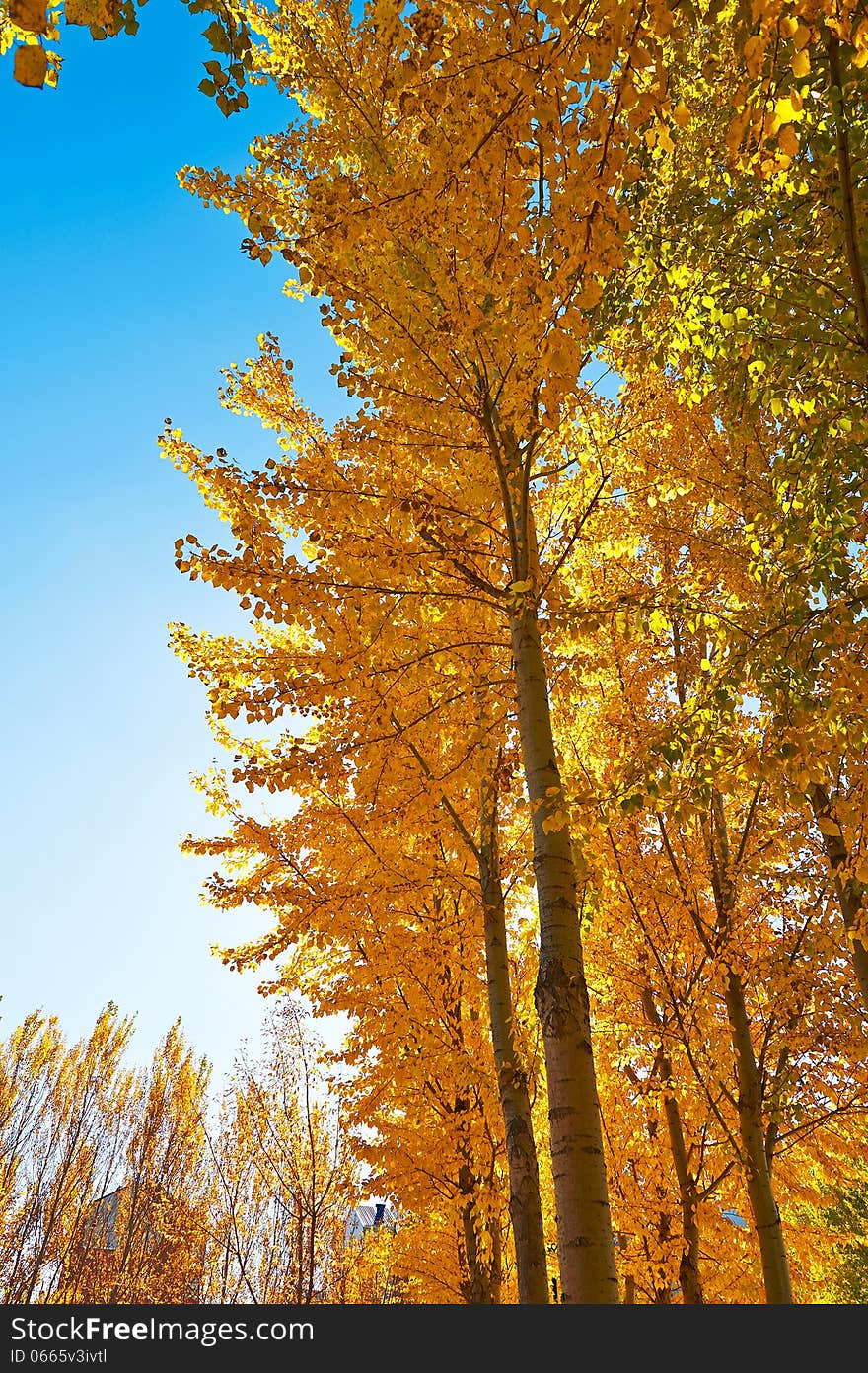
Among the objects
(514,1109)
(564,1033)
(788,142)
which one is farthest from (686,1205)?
(788,142)

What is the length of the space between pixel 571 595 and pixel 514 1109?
128 inches

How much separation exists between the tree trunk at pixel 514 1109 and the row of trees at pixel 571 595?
3cm

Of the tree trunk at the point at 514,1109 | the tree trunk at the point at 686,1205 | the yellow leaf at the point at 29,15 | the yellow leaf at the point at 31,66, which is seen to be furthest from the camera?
the tree trunk at the point at 686,1205

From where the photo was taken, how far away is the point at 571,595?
511 centimetres

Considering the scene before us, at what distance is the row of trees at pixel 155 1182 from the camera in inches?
538

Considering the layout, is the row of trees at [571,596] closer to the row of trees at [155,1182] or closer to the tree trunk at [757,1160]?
the tree trunk at [757,1160]

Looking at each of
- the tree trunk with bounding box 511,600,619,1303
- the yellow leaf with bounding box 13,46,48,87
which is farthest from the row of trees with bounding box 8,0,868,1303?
the yellow leaf with bounding box 13,46,48,87

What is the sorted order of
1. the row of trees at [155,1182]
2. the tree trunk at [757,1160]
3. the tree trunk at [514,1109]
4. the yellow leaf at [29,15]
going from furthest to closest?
the row of trees at [155,1182] → the tree trunk at [757,1160] → the tree trunk at [514,1109] → the yellow leaf at [29,15]

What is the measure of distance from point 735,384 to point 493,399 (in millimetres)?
1410

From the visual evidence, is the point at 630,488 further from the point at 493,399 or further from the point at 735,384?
the point at 493,399

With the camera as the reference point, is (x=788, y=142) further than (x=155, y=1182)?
No

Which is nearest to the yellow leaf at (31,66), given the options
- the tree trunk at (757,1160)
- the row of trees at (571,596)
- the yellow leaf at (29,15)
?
the yellow leaf at (29,15)

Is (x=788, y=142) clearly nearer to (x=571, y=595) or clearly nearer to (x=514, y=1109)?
(x=571, y=595)

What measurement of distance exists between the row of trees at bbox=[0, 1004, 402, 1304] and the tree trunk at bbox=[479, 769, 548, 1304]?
26.9 feet
